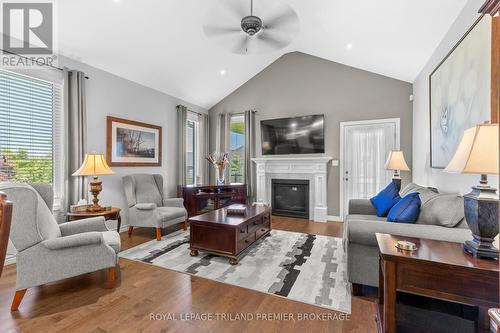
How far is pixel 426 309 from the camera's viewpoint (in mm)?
1974

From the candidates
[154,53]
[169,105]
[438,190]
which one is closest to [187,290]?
[438,190]

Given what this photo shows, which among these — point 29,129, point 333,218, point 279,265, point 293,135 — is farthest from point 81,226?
point 333,218

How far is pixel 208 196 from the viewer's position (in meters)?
5.20

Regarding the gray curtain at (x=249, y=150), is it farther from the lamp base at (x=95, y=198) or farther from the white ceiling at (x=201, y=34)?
the lamp base at (x=95, y=198)

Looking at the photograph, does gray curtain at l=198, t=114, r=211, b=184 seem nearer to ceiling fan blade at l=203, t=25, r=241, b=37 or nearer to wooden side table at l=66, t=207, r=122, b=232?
wooden side table at l=66, t=207, r=122, b=232

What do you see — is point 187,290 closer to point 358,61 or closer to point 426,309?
point 426,309

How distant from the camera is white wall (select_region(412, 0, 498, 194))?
222 cm

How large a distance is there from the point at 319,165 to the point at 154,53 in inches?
150

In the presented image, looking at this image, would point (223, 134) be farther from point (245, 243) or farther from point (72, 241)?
point (72, 241)

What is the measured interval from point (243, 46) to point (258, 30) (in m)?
0.35


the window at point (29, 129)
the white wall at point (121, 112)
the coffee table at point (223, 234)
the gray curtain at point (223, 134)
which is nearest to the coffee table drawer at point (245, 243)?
the coffee table at point (223, 234)

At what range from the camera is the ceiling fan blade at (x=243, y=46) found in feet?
8.43

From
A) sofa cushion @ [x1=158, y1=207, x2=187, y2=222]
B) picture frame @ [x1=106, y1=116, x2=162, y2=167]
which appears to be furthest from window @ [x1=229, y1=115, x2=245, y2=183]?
sofa cushion @ [x1=158, y1=207, x2=187, y2=222]

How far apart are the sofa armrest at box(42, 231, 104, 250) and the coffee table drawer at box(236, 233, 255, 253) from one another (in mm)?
1457
